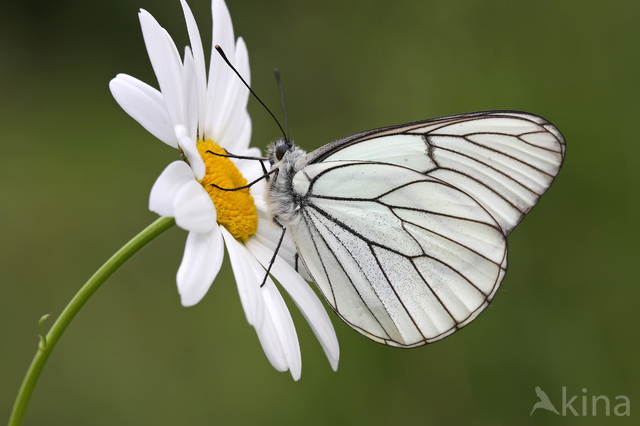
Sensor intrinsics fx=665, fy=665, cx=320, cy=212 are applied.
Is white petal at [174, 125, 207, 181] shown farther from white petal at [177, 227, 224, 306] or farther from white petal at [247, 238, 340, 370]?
white petal at [247, 238, 340, 370]

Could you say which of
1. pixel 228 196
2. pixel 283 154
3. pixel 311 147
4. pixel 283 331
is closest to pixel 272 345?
pixel 283 331

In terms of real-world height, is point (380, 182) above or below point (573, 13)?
below

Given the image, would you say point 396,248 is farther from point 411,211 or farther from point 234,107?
point 234,107

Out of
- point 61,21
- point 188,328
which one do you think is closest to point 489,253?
point 188,328

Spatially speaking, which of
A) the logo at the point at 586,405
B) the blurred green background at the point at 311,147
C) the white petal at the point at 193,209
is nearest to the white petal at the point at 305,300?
the white petal at the point at 193,209

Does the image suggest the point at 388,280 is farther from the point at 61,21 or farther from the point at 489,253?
the point at 61,21

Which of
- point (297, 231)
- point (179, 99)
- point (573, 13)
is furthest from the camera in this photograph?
point (573, 13)

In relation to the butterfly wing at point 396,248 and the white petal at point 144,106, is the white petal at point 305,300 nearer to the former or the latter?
the butterfly wing at point 396,248
